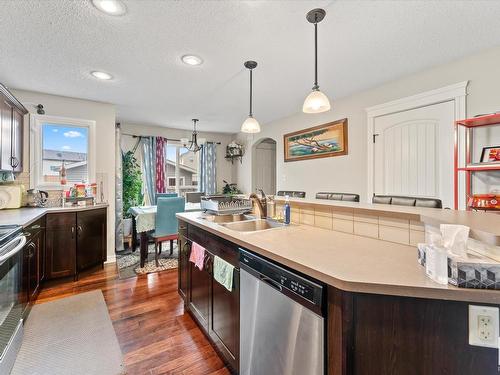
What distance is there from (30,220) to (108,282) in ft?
3.95

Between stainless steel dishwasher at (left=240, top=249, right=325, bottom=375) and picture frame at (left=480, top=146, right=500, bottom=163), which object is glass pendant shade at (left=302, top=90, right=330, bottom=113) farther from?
picture frame at (left=480, top=146, right=500, bottom=163)

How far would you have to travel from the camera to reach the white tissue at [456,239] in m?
0.79

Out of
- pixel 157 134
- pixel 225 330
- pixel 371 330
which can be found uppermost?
pixel 157 134

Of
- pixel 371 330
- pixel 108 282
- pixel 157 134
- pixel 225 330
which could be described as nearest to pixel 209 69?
pixel 225 330

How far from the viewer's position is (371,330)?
2.67 feet

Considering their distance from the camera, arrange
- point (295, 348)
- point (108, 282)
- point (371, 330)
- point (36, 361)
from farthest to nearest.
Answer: point (108, 282) < point (36, 361) < point (295, 348) < point (371, 330)

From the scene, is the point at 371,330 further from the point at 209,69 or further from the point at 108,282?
the point at 108,282

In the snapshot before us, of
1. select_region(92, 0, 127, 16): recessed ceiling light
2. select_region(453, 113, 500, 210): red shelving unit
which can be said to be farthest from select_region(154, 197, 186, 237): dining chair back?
select_region(453, 113, 500, 210): red shelving unit

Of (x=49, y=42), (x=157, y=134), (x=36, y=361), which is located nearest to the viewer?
(x=36, y=361)

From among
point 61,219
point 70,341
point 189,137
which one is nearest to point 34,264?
point 61,219

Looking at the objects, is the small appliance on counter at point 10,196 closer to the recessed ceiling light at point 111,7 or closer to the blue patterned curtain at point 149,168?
the blue patterned curtain at point 149,168

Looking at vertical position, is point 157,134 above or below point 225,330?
above

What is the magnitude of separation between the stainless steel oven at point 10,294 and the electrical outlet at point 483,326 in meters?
2.25

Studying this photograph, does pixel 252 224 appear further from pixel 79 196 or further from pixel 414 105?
pixel 79 196
